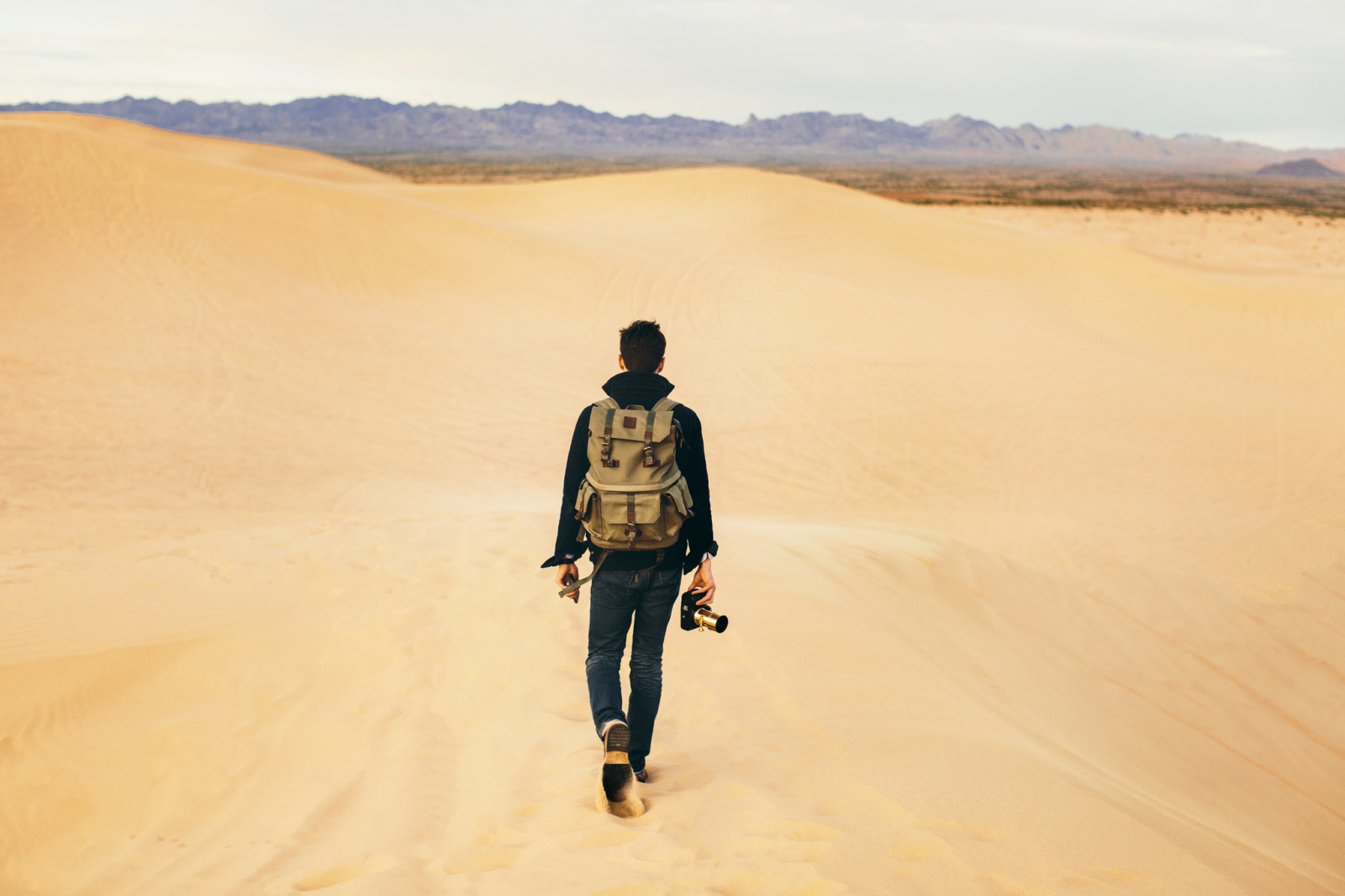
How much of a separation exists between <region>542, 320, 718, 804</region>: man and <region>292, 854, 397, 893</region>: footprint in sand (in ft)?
2.61

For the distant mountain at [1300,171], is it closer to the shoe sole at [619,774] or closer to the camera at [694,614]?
the camera at [694,614]

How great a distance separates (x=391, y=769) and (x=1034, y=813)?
264cm

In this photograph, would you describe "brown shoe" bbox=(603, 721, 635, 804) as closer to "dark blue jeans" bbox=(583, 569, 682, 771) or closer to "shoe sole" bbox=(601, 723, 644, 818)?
"shoe sole" bbox=(601, 723, 644, 818)

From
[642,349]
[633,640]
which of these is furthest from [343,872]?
[642,349]

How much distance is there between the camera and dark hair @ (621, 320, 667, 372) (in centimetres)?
→ 301

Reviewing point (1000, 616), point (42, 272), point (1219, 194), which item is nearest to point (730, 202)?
point (42, 272)

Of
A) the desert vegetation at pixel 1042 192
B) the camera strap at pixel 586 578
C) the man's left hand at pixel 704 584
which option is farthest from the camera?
the desert vegetation at pixel 1042 192

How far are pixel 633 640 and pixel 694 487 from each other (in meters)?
0.61

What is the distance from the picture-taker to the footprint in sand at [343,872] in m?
2.83

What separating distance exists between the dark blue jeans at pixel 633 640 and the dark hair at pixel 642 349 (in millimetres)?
744

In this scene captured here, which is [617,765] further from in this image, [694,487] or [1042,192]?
[1042,192]

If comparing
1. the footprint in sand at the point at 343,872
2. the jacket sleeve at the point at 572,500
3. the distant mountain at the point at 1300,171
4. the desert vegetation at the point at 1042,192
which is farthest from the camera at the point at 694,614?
the distant mountain at the point at 1300,171

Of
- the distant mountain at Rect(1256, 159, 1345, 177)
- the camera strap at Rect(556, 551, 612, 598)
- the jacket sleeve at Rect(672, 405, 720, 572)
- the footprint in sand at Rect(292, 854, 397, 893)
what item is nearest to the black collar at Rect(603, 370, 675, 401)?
the jacket sleeve at Rect(672, 405, 720, 572)

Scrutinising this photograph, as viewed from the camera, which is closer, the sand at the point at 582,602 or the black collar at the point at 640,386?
the black collar at the point at 640,386
